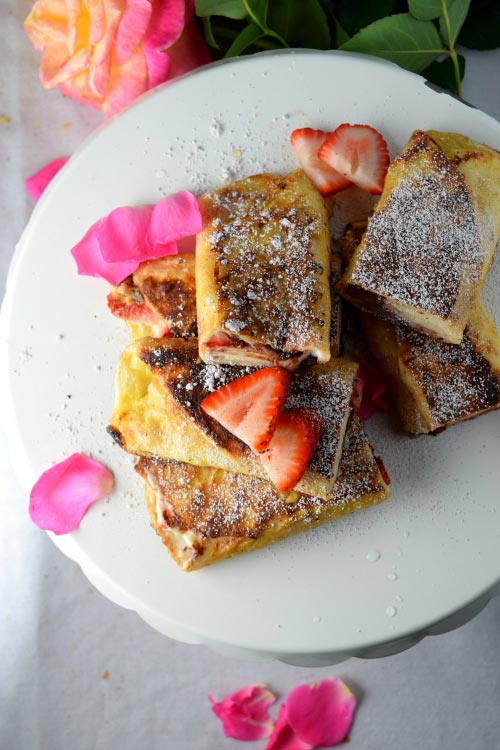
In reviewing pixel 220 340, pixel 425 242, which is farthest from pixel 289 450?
pixel 425 242

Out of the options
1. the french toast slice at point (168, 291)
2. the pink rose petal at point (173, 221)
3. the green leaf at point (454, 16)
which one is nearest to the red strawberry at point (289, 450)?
the french toast slice at point (168, 291)

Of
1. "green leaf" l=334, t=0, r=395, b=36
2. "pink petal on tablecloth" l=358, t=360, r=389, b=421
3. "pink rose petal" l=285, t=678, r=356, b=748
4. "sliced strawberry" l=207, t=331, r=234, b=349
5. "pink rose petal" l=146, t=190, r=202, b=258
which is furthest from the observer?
"pink rose petal" l=285, t=678, r=356, b=748

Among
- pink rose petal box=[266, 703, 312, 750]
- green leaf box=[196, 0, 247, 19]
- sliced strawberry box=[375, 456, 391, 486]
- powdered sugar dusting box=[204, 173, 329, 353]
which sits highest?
green leaf box=[196, 0, 247, 19]

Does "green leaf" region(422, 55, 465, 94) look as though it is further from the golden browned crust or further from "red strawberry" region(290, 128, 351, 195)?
the golden browned crust

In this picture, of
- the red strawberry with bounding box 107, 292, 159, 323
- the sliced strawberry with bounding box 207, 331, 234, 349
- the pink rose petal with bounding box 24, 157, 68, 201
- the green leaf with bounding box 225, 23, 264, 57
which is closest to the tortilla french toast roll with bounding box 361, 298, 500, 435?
the sliced strawberry with bounding box 207, 331, 234, 349

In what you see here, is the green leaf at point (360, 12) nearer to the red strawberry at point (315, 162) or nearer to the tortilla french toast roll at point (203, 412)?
the red strawberry at point (315, 162)

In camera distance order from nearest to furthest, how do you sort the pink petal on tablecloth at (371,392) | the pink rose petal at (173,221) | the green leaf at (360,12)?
the pink rose petal at (173,221), the pink petal on tablecloth at (371,392), the green leaf at (360,12)

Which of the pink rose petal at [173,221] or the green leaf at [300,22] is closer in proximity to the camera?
the pink rose petal at [173,221]

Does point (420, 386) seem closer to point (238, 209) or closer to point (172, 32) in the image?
point (238, 209)
